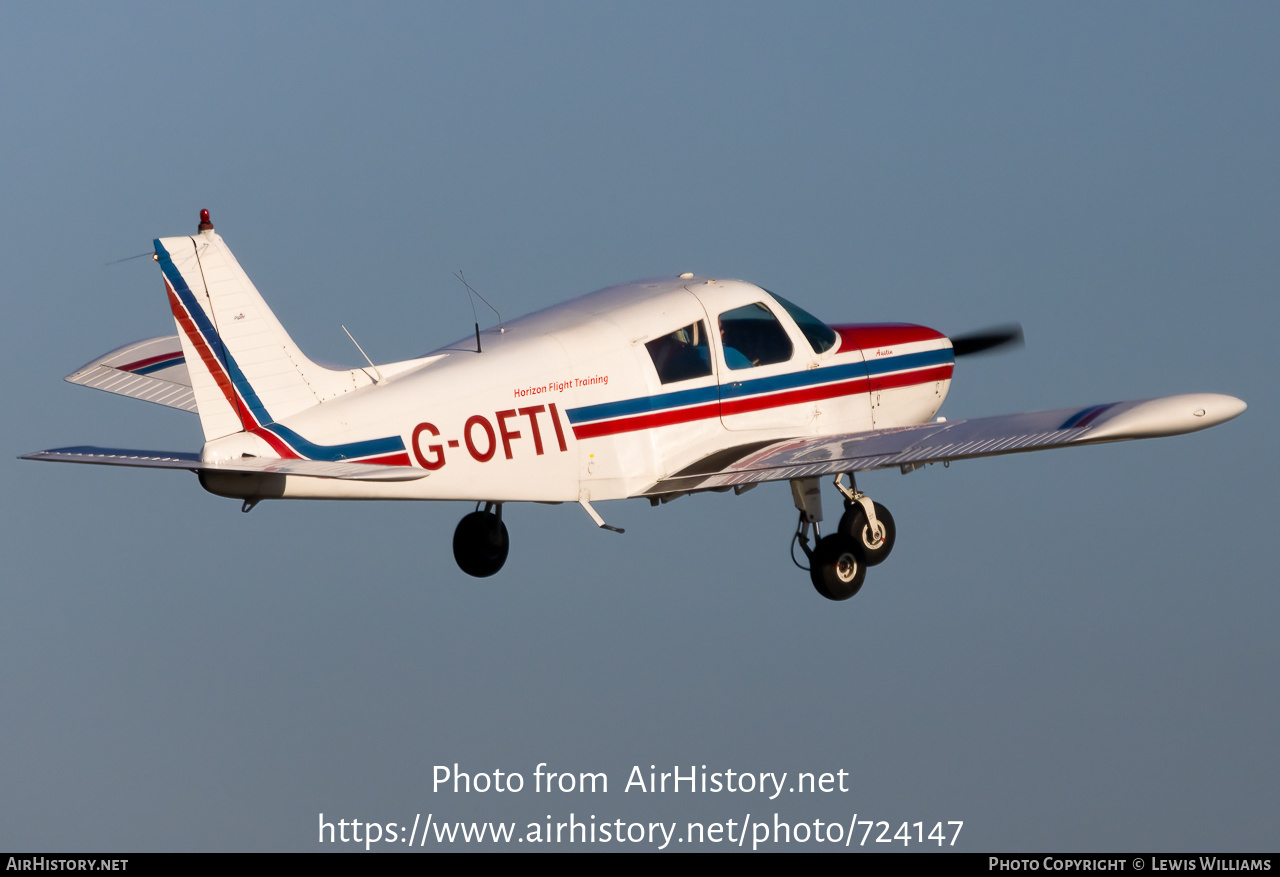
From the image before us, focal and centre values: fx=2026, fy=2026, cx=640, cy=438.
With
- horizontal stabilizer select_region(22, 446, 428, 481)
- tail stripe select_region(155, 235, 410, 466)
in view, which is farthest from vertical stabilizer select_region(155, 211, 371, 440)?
horizontal stabilizer select_region(22, 446, 428, 481)

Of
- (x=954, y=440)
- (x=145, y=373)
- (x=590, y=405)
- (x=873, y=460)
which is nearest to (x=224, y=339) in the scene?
(x=590, y=405)

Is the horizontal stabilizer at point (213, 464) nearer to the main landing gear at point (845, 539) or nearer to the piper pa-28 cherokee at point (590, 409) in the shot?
the piper pa-28 cherokee at point (590, 409)

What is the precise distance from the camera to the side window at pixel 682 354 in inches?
758

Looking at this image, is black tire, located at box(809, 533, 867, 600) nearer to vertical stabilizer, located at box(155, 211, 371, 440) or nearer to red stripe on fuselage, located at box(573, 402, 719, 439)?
red stripe on fuselage, located at box(573, 402, 719, 439)

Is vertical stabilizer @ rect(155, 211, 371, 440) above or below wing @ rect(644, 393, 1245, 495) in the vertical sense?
above

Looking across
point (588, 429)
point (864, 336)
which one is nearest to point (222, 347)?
point (588, 429)

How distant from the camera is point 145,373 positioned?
21781 millimetres

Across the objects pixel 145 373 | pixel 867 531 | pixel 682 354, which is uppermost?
pixel 145 373

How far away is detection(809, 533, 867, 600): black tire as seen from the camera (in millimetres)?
19938

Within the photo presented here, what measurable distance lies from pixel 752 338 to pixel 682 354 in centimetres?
95

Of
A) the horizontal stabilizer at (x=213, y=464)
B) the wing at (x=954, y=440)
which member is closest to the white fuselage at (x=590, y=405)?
the horizontal stabilizer at (x=213, y=464)

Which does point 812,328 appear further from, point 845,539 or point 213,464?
point 213,464

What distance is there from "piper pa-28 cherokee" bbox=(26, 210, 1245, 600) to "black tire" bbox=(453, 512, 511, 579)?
19mm

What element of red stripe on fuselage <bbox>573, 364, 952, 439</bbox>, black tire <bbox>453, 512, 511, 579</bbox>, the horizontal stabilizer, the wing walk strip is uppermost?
the horizontal stabilizer
